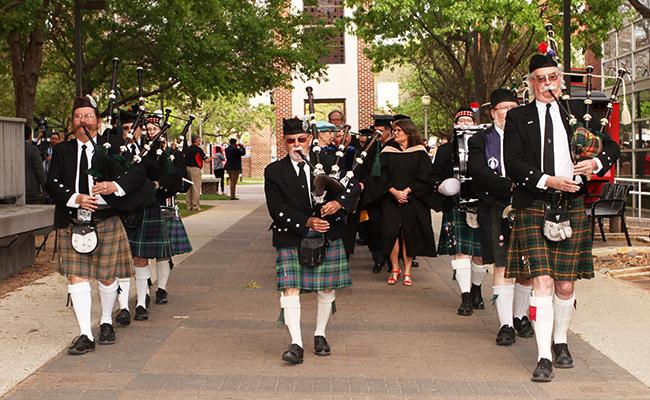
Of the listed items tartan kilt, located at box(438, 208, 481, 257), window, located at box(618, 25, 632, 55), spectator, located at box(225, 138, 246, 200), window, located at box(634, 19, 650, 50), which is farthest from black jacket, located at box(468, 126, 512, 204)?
spectator, located at box(225, 138, 246, 200)

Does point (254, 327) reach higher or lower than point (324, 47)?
lower

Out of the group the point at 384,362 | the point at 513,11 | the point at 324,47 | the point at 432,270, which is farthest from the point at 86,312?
the point at 324,47

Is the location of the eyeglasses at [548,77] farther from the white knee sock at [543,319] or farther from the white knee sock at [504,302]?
the white knee sock at [504,302]

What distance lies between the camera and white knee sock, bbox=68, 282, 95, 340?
24.5 feet

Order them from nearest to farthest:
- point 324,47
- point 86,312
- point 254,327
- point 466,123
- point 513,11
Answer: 1. point 86,312
2. point 254,327
3. point 466,123
4. point 513,11
5. point 324,47

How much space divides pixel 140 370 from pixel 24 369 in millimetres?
764

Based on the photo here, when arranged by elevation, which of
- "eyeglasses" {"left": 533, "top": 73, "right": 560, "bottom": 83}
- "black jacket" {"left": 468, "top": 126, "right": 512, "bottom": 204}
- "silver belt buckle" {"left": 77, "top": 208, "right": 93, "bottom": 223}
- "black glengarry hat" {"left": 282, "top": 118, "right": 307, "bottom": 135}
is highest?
"eyeglasses" {"left": 533, "top": 73, "right": 560, "bottom": 83}

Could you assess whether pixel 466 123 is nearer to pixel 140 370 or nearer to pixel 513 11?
pixel 140 370

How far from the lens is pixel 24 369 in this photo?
270 inches

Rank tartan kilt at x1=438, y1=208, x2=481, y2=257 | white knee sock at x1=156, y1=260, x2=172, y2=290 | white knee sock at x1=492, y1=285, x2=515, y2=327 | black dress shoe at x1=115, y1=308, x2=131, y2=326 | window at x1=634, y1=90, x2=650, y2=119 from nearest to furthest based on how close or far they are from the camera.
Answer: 1. white knee sock at x1=492, y1=285, x2=515, y2=327
2. black dress shoe at x1=115, y1=308, x2=131, y2=326
3. tartan kilt at x1=438, y1=208, x2=481, y2=257
4. white knee sock at x1=156, y1=260, x2=172, y2=290
5. window at x1=634, y1=90, x2=650, y2=119

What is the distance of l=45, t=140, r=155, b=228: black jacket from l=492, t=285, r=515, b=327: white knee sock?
2.80 m

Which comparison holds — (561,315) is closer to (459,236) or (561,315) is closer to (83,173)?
(459,236)

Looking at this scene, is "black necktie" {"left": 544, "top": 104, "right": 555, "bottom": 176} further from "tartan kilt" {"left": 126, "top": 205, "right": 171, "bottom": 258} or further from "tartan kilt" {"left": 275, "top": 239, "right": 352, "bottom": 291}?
"tartan kilt" {"left": 126, "top": 205, "right": 171, "bottom": 258}

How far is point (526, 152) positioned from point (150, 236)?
3.83 metres
